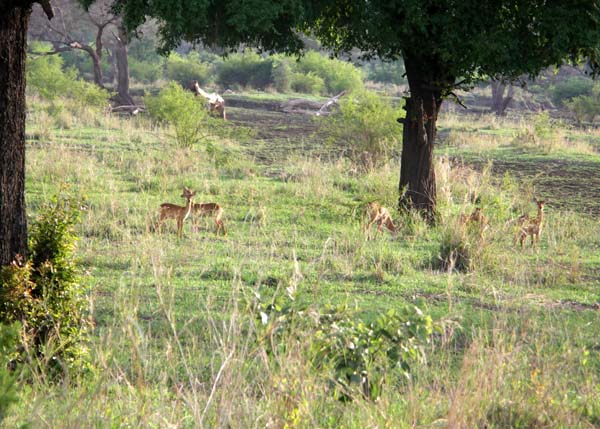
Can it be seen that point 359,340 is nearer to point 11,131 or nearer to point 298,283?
point 298,283

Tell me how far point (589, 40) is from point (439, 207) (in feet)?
13.0

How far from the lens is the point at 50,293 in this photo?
20.1ft

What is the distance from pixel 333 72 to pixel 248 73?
4.10 metres

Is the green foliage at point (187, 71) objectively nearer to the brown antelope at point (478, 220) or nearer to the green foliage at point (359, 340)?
the brown antelope at point (478, 220)

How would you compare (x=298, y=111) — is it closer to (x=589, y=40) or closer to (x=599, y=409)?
(x=589, y=40)

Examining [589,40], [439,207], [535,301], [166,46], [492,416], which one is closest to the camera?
[492,416]

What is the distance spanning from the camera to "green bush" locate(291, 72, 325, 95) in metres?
42.6

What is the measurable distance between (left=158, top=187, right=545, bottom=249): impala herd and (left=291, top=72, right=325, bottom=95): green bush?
30770mm

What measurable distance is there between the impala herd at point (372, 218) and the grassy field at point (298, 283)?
17 cm

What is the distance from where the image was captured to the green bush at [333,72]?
44.1 m

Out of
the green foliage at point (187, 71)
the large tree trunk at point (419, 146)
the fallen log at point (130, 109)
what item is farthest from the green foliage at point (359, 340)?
the green foliage at point (187, 71)

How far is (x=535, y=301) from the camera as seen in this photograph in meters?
8.71

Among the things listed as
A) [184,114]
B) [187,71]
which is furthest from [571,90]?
[184,114]

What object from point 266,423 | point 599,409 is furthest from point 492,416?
point 266,423
